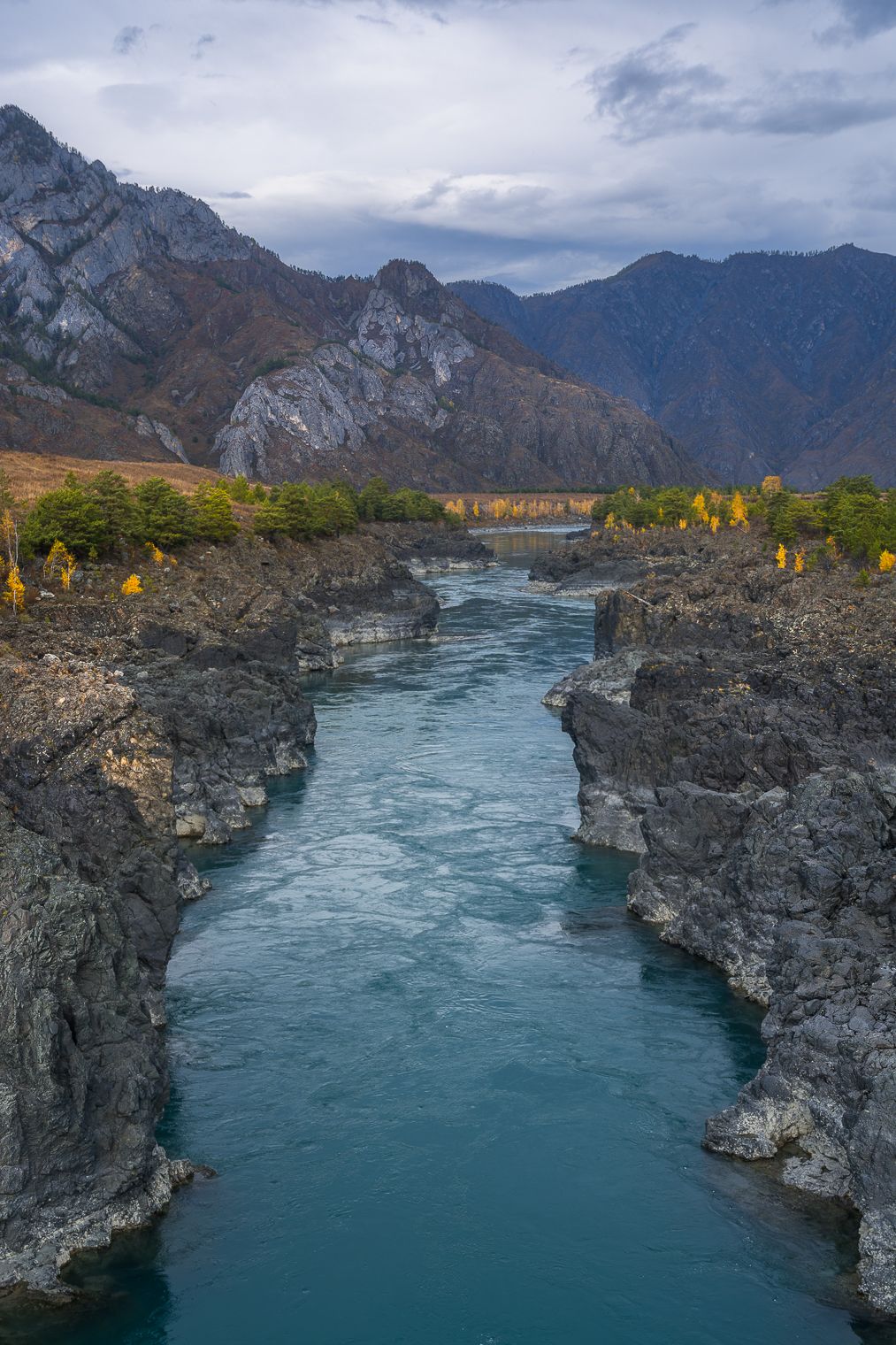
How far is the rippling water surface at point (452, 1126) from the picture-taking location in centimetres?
2275

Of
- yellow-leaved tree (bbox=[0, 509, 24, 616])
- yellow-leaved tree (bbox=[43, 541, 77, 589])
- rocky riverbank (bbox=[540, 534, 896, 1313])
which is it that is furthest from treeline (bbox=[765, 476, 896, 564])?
yellow-leaved tree (bbox=[0, 509, 24, 616])

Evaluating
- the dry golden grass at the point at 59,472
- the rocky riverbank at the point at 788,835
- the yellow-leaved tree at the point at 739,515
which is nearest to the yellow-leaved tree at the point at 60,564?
the dry golden grass at the point at 59,472

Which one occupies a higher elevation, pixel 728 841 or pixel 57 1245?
pixel 728 841

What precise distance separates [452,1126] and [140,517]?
71.9m

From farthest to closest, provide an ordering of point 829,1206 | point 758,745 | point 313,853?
point 313,853
point 758,745
point 829,1206

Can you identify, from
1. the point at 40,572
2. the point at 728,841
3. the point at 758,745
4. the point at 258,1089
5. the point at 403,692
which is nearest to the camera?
the point at 258,1089

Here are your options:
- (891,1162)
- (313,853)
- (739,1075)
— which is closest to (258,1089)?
(739,1075)

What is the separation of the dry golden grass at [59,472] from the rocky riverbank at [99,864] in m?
42.7

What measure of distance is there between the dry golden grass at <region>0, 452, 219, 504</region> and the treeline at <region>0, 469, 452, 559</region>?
4.94 meters

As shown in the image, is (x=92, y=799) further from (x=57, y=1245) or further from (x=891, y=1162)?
(x=891, y=1162)

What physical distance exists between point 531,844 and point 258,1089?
21.6 metres

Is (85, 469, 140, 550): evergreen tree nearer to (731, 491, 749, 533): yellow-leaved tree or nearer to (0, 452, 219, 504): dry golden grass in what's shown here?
(0, 452, 219, 504): dry golden grass

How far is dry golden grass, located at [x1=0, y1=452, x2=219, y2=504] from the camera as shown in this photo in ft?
367

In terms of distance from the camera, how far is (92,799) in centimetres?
3453
